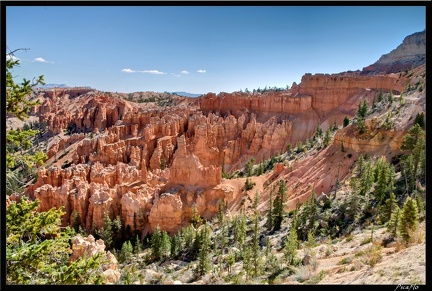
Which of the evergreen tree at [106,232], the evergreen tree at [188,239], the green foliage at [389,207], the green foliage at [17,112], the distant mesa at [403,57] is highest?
the distant mesa at [403,57]

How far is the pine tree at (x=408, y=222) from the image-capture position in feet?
24.3

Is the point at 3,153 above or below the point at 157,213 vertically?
above

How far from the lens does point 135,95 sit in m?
95.9

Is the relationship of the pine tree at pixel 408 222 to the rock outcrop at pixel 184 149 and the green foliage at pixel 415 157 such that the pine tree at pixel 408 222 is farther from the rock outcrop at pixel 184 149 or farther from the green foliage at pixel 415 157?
the rock outcrop at pixel 184 149

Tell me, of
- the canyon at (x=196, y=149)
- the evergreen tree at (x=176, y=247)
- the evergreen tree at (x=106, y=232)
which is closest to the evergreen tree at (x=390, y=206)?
the canyon at (x=196, y=149)

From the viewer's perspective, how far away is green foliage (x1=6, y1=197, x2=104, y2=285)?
18.1 ft

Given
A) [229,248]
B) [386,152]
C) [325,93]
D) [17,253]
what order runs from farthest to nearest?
1. [325,93]
2. [386,152]
3. [229,248]
4. [17,253]

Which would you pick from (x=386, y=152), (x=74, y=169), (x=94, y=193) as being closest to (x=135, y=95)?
(x=74, y=169)

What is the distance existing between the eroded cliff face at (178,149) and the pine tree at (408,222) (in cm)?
1306

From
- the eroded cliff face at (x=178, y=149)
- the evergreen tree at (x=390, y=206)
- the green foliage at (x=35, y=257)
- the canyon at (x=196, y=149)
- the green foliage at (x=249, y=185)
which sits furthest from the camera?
the green foliage at (x=249, y=185)

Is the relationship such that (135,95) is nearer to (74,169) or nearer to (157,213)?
(74,169)

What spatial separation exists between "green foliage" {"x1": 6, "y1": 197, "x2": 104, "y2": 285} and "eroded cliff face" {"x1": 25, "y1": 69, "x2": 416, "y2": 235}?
14.9 metres

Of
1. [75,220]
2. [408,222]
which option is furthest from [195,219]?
[408,222]
